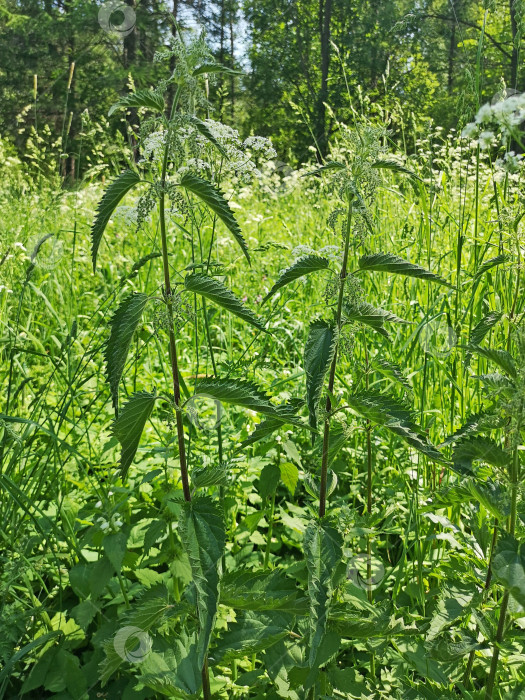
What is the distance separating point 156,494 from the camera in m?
1.56

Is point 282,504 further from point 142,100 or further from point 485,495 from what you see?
point 142,100

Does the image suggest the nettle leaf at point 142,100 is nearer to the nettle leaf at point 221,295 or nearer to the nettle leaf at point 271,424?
the nettle leaf at point 221,295

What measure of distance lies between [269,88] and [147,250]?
72.1ft

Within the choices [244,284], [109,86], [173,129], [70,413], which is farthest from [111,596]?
[109,86]

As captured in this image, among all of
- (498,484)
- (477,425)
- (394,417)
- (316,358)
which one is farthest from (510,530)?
(316,358)

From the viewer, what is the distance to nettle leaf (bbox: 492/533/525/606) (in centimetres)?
81

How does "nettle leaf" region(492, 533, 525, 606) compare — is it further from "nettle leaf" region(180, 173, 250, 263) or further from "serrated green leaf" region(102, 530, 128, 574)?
"serrated green leaf" region(102, 530, 128, 574)

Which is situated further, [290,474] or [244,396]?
[290,474]
